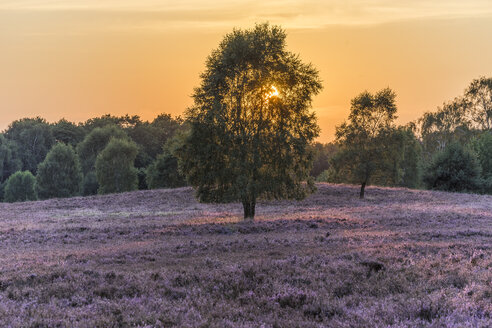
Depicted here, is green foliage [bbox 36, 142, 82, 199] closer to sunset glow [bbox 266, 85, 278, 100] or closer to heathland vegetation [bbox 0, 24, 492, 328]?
heathland vegetation [bbox 0, 24, 492, 328]

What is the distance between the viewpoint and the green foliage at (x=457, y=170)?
7188cm

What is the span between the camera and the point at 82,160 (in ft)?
370

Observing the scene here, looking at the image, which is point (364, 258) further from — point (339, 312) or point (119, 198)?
point (119, 198)

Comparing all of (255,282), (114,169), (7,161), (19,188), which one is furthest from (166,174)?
(255,282)

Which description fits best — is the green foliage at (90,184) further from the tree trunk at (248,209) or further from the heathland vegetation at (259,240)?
the tree trunk at (248,209)

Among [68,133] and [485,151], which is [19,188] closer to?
[68,133]

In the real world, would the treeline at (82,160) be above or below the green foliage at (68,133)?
below

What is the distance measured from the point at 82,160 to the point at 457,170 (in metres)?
88.2

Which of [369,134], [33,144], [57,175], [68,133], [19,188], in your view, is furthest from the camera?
[68,133]

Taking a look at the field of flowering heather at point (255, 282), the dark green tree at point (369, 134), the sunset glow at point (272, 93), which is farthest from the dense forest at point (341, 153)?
the field of flowering heather at point (255, 282)

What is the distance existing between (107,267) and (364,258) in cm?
801

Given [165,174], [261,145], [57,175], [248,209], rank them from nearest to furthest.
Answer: [261,145]
[248,209]
[165,174]
[57,175]

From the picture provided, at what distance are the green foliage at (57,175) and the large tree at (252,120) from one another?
74.2 meters

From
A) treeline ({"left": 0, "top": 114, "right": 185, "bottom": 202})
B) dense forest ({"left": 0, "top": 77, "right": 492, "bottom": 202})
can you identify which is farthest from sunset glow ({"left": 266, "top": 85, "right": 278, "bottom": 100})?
treeline ({"left": 0, "top": 114, "right": 185, "bottom": 202})
